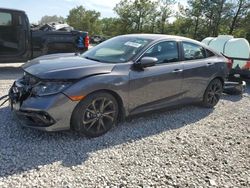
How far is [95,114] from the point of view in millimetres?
4113

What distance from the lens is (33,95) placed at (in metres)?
3.81

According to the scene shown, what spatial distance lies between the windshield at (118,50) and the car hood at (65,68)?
289mm

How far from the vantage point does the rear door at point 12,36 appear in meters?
8.03

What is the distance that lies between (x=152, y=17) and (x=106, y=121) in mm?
35257

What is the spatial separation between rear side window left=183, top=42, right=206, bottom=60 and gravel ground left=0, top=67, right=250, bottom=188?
126 centimetres

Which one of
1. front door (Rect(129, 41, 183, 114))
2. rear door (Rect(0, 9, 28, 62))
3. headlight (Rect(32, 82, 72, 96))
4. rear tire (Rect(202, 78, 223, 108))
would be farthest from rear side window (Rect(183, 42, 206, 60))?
rear door (Rect(0, 9, 28, 62))

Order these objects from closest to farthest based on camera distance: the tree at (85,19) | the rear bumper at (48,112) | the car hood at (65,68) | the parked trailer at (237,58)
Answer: the rear bumper at (48,112)
the car hood at (65,68)
the parked trailer at (237,58)
the tree at (85,19)

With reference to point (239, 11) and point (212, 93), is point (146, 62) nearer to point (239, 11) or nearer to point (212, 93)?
point (212, 93)


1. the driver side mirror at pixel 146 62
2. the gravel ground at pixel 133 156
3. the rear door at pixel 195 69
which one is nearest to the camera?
the gravel ground at pixel 133 156

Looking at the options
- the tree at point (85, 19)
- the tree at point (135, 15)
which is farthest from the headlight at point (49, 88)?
the tree at point (85, 19)

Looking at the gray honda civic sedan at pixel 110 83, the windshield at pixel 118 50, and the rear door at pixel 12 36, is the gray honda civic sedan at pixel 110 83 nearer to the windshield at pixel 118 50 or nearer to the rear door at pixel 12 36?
the windshield at pixel 118 50

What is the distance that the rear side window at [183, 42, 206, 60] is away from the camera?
532 cm

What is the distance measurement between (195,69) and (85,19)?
4573cm

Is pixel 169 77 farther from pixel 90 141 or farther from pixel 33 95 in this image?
pixel 33 95
